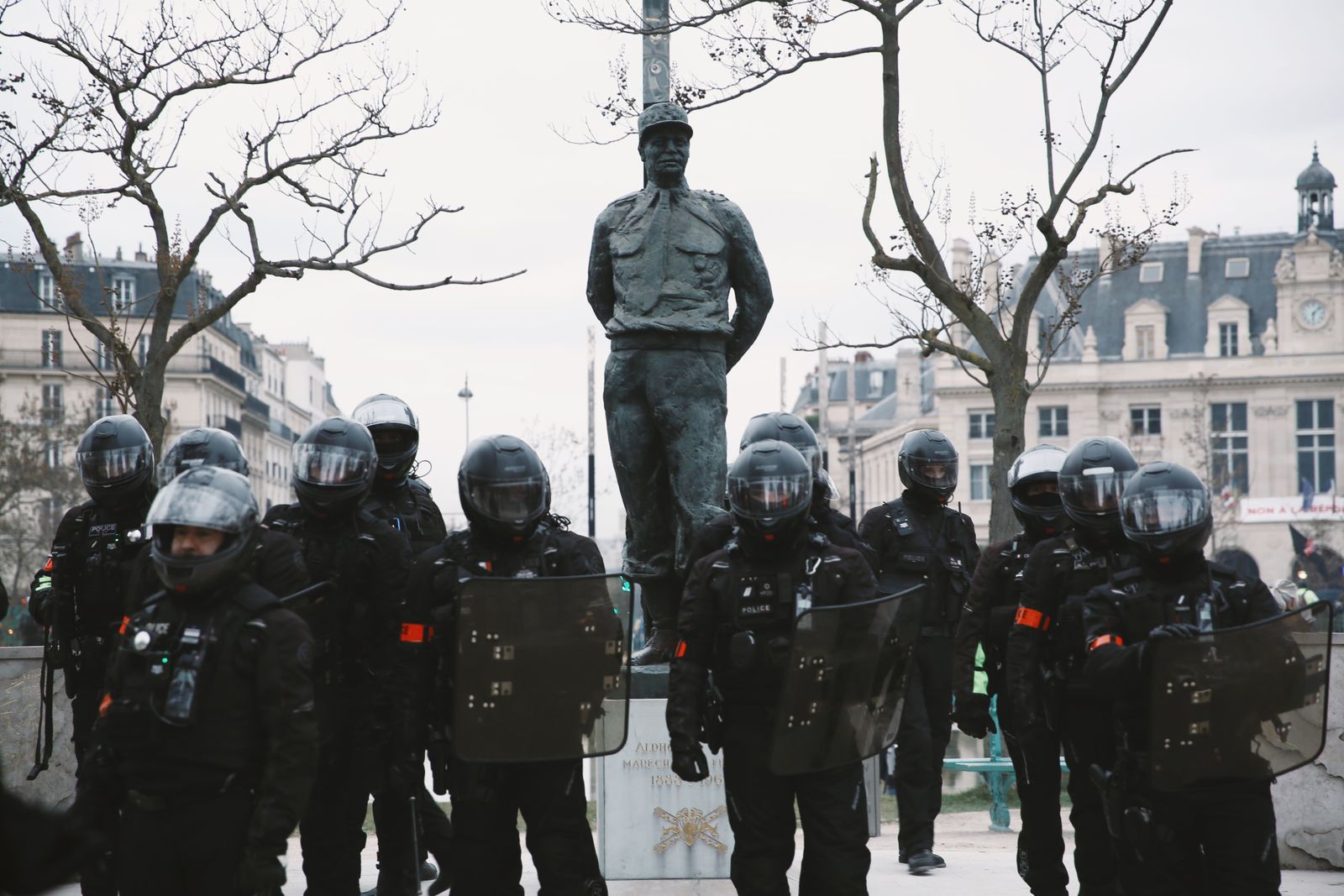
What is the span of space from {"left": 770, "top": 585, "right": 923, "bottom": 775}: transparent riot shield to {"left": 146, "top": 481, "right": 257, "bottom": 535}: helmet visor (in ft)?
5.79

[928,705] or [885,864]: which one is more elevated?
[928,705]

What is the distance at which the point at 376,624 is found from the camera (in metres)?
5.58

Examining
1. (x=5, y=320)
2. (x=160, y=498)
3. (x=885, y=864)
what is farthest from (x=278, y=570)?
(x=5, y=320)

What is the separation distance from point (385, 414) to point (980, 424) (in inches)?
2286

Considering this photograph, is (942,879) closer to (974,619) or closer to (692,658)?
(974,619)

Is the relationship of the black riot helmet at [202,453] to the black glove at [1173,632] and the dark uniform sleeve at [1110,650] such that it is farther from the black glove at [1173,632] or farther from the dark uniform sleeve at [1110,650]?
the black glove at [1173,632]

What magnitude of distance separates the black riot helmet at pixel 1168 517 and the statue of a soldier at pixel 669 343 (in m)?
2.40

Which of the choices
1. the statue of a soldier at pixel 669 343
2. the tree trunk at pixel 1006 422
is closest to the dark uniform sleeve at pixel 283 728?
the statue of a soldier at pixel 669 343

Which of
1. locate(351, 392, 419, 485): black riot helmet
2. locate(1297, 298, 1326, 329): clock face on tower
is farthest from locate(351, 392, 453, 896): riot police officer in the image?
locate(1297, 298, 1326, 329): clock face on tower

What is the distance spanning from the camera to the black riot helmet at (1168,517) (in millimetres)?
4941

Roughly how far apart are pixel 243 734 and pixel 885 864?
413 centimetres

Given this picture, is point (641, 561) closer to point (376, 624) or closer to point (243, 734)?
point (376, 624)

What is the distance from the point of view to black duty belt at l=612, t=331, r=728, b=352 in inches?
279

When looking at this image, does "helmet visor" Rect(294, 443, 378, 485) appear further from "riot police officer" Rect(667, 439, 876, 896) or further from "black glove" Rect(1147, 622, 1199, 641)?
"black glove" Rect(1147, 622, 1199, 641)
